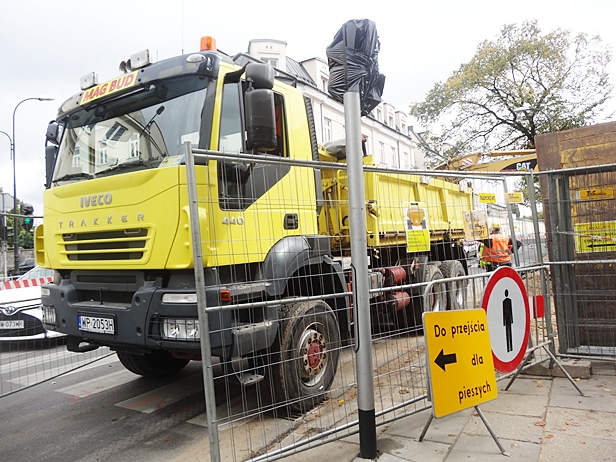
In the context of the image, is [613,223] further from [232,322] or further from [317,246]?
[232,322]

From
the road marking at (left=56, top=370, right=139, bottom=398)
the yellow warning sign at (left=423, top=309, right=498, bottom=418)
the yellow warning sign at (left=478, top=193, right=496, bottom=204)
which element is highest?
A: the yellow warning sign at (left=478, top=193, right=496, bottom=204)

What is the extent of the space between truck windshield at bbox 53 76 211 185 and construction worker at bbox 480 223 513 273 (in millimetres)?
3765

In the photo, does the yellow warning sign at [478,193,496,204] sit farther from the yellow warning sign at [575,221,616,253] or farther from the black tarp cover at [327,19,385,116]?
the black tarp cover at [327,19,385,116]

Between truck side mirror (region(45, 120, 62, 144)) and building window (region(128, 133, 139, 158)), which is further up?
truck side mirror (region(45, 120, 62, 144))

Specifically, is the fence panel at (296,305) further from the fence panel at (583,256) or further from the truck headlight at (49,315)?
the truck headlight at (49,315)

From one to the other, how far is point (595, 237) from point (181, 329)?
4315 mm

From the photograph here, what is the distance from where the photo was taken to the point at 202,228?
354cm

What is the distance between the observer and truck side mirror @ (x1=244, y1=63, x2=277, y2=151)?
12.7 ft

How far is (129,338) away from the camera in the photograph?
152 inches

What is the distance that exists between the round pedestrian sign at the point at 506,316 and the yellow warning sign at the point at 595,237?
1411 mm

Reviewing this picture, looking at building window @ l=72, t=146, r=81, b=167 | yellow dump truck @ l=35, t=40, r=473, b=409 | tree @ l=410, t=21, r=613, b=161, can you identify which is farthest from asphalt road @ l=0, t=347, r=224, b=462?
tree @ l=410, t=21, r=613, b=161

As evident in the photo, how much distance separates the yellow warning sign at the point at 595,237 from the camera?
493 cm

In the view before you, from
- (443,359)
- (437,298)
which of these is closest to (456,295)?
(437,298)

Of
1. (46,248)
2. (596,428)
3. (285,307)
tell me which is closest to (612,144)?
(596,428)
